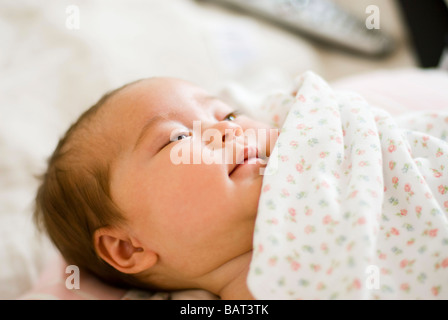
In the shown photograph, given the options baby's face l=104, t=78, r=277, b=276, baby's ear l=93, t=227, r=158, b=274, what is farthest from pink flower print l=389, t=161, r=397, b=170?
baby's ear l=93, t=227, r=158, b=274

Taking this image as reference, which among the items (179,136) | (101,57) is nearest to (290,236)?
(179,136)

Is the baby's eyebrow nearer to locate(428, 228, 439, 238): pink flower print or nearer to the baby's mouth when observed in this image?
the baby's mouth

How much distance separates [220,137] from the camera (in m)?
0.77

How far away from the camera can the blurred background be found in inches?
40.7

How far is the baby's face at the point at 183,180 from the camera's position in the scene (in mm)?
717

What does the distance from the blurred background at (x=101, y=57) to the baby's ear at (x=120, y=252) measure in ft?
0.93

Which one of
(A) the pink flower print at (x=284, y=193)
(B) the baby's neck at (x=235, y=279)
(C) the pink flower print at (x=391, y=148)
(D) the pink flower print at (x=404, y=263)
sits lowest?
(B) the baby's neck at (x=235, y=279)

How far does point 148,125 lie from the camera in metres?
0.78

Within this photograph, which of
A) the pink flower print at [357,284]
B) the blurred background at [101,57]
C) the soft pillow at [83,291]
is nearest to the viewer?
the pink flower print at [357,284]

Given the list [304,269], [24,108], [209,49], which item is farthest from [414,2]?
[24,108]

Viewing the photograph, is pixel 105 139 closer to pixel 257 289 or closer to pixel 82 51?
pixel 257 289

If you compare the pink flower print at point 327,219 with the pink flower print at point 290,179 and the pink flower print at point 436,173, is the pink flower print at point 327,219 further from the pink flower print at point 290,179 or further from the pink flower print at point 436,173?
the pink flower print at point 436,173

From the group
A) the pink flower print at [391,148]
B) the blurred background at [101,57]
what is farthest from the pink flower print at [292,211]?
the blurred background at [101,57]

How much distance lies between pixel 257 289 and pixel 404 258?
0.24 metres
